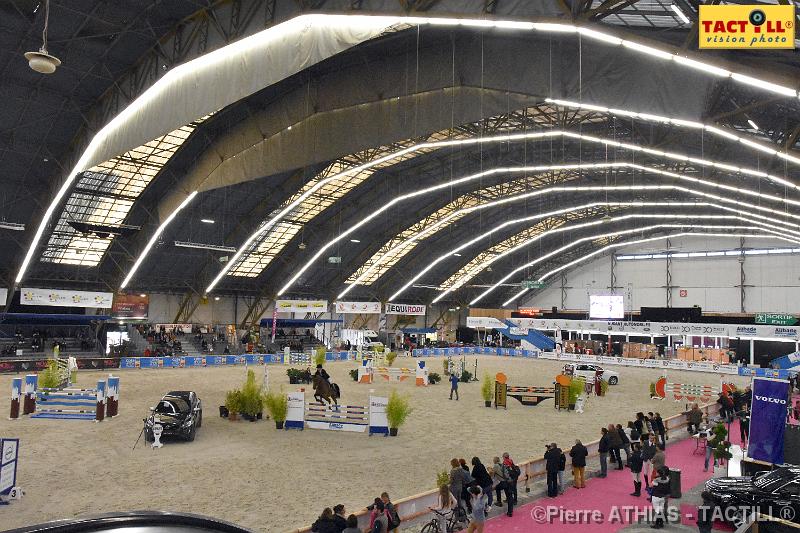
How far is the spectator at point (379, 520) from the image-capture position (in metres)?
8.81

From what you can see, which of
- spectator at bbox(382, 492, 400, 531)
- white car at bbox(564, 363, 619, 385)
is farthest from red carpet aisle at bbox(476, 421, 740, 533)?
white car at bbox(564, 363, 619, 385)

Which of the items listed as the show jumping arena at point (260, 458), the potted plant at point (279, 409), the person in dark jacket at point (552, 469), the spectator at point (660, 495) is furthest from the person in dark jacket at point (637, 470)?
the potted plant at point (279, 409)

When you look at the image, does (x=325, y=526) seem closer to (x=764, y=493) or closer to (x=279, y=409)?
(x=764, y=493)

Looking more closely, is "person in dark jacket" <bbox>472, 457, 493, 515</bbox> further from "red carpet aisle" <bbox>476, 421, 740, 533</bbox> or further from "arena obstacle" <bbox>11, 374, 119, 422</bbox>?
"arena obstacle" <bbox>11, 374, 119, 422</bbox>

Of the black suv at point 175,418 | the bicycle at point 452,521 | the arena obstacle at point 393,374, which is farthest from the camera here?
the arena obstacle at point 393,374

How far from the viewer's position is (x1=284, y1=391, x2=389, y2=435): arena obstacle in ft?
59.5

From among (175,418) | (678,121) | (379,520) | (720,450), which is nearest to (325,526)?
(379,520)

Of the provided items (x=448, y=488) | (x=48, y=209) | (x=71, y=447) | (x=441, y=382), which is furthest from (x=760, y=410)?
(x=48, y=209)

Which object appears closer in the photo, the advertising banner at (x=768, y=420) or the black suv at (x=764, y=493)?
the black suv at (x=764, y=493)

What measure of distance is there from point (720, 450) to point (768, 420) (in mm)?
1649

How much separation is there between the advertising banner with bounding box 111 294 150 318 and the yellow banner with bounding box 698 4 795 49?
40254 millimetres

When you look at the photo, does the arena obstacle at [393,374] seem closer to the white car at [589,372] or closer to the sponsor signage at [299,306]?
the white car at [589,372]

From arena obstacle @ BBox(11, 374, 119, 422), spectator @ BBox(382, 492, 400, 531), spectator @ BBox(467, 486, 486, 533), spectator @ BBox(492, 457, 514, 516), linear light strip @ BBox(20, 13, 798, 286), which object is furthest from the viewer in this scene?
arena obstacle @ BBox(11, 374, 119, 422)

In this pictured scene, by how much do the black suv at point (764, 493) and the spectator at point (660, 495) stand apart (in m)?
1.20
